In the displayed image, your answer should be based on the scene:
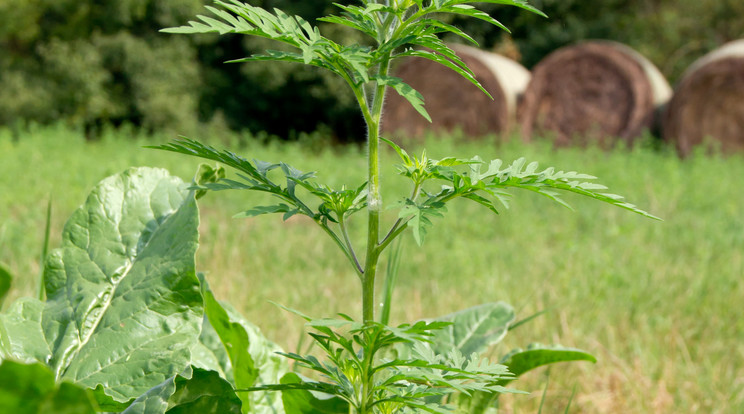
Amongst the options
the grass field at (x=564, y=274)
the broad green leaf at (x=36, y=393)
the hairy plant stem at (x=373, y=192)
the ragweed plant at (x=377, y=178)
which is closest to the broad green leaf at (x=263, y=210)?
the ragweed plant at (x=377, y=178)

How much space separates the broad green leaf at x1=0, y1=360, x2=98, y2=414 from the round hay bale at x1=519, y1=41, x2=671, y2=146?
10.3 meters

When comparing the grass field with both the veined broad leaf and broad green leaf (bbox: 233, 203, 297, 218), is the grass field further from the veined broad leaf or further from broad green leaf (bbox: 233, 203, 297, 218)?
broad green leaf (bbox: 233, 203, 297, 218)

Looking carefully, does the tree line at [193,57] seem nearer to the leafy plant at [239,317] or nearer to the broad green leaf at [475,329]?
the broad green leaf at [475,329]

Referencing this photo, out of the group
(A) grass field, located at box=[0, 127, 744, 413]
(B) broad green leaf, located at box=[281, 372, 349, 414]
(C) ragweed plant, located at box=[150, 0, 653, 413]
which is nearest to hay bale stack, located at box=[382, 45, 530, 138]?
(A) grass field, located at box=[0, 127, 744, 413]

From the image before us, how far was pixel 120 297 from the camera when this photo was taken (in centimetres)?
114

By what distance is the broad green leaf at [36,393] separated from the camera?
629mm

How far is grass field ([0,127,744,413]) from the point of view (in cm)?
199

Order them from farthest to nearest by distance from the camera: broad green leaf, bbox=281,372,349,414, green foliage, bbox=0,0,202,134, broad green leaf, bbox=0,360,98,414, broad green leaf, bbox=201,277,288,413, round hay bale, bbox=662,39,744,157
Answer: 1. green foliage, bbox=0,0,202,134
2. round hay bale, bbox=662,39,744,157
3. broad green leaf, bbox=201,277,288,413
4. broad green leaf, bbox=281,372,349,414
5. broad green leaf, bbox=0,360,98,414

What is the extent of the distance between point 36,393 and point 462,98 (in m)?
10.8

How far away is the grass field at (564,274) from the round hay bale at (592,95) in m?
3.66

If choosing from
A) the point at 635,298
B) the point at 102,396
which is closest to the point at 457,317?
the point at 102,396

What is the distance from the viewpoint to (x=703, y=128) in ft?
31.3

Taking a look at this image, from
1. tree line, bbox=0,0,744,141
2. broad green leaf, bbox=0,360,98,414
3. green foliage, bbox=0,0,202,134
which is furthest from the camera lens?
tree line, bbox=0,0,744,141

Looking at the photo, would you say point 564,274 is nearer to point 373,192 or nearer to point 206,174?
point 206,174
